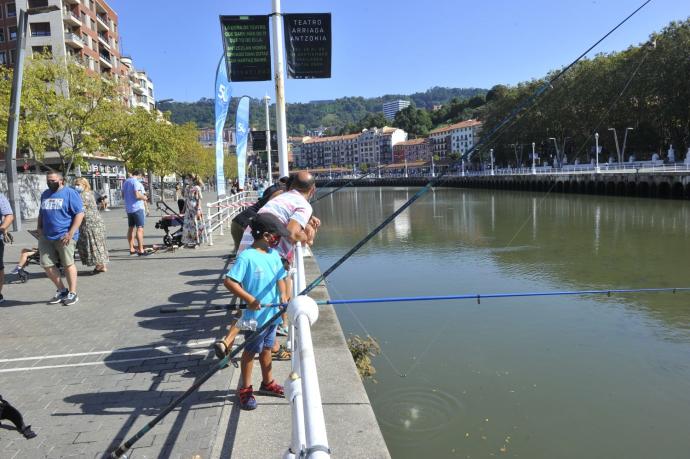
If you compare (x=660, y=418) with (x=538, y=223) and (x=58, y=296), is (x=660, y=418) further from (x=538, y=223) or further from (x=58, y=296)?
(x=538, y=223)

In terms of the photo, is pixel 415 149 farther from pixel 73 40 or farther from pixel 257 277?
pixel 257 277

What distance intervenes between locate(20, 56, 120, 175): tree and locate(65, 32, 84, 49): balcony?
29744mm

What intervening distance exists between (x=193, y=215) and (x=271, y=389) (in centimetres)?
883

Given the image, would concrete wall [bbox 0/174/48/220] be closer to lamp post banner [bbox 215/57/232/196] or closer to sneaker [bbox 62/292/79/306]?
lamp post banner [bbox 215/57/232/196]

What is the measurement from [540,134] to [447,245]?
6453cm

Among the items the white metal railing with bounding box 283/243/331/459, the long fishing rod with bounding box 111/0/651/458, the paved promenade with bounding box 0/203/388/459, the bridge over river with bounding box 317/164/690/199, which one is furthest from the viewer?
the bridge over river with bounding box 317/164/690/199

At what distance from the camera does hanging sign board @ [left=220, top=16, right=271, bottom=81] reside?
382 inches

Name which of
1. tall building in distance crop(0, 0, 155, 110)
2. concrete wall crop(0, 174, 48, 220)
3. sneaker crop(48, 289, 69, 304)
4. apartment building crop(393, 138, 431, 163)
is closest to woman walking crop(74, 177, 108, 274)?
sneaker crop(48, 289, 69, 304)

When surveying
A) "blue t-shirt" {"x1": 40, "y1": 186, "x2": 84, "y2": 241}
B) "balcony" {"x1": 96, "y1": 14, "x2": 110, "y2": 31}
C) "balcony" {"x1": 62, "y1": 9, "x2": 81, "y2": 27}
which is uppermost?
"balcony" {"x1": 96, "y1": 14, "x2": 110, "y2": 31}

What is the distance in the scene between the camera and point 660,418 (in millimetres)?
5285

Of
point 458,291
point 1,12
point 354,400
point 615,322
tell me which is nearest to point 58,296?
point 354,400

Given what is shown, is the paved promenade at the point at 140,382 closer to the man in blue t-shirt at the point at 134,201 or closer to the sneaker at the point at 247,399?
the sneaker at the point at 247,399

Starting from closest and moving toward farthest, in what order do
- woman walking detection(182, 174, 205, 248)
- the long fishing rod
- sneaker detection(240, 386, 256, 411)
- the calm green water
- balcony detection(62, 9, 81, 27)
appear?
the long fishing rod < sneaker detection(240, 386, 256, 411) < the calm green water < woman walking detection(182, 174, 205, 248) < balcony detection(62, 9, 81, 27)

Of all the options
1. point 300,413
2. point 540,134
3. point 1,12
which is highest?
point 1,12
